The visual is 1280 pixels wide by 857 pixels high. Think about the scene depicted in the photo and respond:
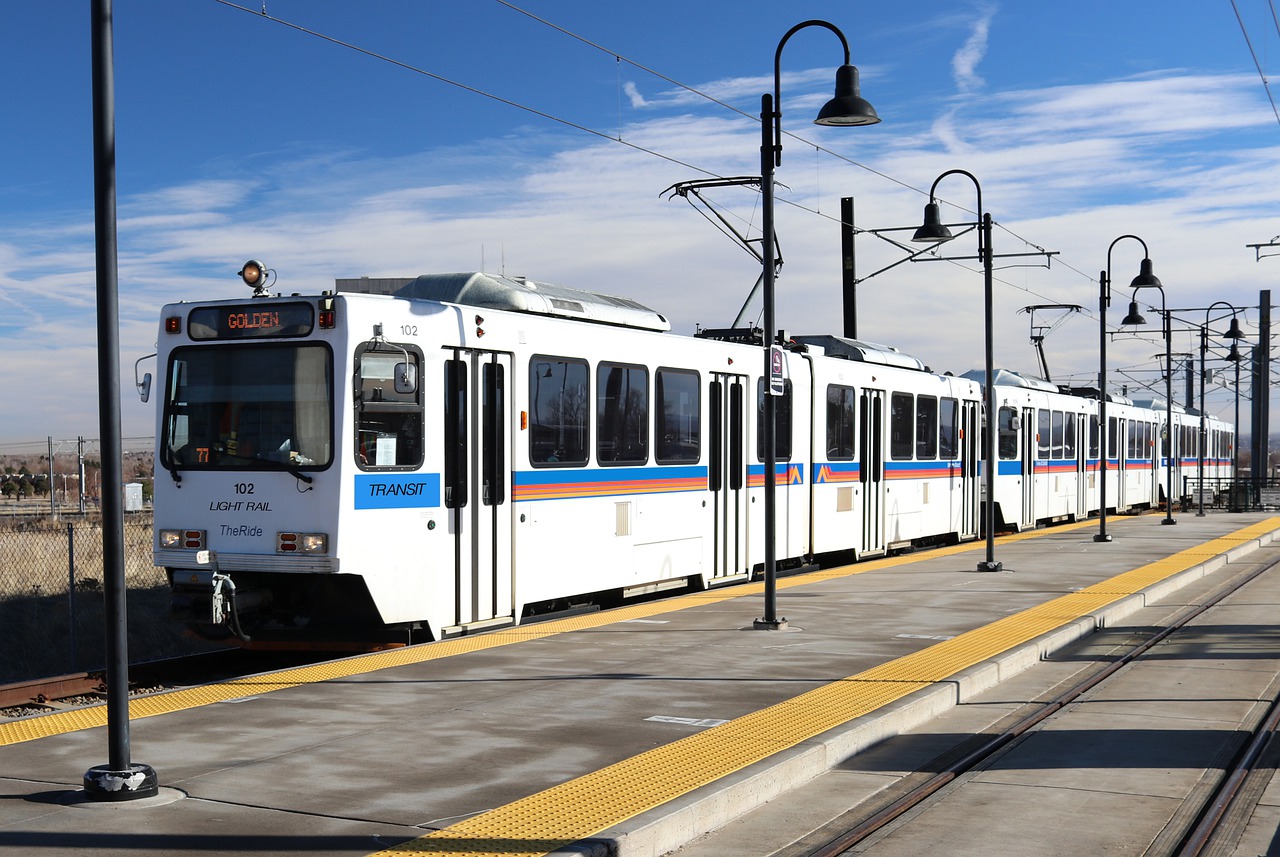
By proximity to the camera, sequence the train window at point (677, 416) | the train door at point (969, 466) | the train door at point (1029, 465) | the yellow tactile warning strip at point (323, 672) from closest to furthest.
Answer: the yellow tactile warning strip at point (323, 672)
the train window at point (677, 416)
the train door at point (969, 466)
the train door at point (1029, 465)

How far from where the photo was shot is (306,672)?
1077 centimetres

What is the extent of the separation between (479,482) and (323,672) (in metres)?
2.89

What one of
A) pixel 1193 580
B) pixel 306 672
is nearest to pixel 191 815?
pixel 306 672

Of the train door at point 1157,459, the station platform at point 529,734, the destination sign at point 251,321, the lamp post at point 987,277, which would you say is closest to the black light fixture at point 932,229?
the lamp post at point 987,277

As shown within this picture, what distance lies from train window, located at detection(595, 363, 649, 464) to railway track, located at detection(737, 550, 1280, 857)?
229 inches

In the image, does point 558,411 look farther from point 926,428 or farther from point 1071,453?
point 1071,453

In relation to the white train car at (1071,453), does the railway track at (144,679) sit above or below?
below

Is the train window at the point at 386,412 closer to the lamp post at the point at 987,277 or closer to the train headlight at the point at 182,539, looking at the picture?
the train headlight at the point at 182,539

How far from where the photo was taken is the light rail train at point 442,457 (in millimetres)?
11922

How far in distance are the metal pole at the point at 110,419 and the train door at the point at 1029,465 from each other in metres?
28.0

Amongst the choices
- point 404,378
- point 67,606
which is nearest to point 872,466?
point 67,606

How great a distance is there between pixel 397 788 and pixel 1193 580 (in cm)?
1698

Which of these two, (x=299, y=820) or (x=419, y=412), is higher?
(x=419, y=412)

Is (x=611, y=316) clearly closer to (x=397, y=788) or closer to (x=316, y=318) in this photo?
(x=316, y=318)
